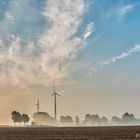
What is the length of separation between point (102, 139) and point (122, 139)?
8.97ft

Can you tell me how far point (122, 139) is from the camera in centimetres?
5594

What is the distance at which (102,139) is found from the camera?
56.4 m
